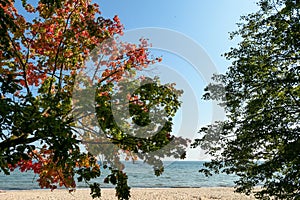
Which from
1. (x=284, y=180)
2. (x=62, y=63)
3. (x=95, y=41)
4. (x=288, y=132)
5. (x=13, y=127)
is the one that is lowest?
(x=284, y=180)

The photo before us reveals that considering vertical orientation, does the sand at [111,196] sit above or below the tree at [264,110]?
below

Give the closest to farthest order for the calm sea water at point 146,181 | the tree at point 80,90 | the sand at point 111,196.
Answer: the tree at point 80,90 → the sand at point 111,196 → the calm sea water at point 146,181

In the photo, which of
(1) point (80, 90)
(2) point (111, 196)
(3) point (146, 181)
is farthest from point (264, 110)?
(3) point (146, 181)

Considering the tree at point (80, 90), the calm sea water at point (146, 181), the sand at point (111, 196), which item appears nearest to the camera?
the tree at point (80, 90)

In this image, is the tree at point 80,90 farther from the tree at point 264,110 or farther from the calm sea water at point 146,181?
the calm sea water at point 146,181

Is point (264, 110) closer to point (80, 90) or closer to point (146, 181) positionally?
point (80, 90)

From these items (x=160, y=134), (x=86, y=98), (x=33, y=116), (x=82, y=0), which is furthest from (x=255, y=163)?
(x=33, y=116)

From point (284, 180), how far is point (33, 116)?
6.89 m

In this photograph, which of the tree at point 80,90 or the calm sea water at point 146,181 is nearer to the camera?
the tree at point 80,90

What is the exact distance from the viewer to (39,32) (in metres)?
6.79

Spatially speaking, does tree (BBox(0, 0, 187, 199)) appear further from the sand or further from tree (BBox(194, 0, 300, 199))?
the sand

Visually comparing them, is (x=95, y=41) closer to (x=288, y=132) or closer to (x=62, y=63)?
(x=62, y=63)

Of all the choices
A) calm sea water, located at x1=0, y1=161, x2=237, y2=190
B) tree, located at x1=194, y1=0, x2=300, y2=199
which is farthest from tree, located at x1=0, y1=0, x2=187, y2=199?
calm sea water, located at x1=0, y1=161, x2=237, y2=190

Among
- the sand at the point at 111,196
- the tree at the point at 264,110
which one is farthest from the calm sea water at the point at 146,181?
the tree at the point at 264,110
